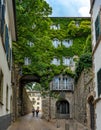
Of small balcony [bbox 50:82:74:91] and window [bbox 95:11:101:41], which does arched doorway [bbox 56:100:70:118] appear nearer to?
small balcony [bbox 50:82:74:91]

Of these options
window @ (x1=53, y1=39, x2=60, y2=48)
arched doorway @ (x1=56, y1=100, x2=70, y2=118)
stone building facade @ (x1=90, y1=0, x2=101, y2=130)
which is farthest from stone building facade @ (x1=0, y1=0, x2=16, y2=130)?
arched doorway @ (x1=56, y1=100, x2=70, y2=118)

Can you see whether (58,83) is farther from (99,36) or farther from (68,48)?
(99,36)

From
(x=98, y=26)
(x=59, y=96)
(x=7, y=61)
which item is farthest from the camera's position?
(x=59, y=96)

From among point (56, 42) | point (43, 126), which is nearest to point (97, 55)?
point (43, 126)

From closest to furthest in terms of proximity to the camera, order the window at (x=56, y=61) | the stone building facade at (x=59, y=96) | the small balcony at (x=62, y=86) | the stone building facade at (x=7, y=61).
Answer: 1. the stone building facade at (x=7, y=61)
2. the stone building facade at (x=59, y=96)
3. the small balcony at (x=62, y=86)
4. the window at (x=56, y=61)

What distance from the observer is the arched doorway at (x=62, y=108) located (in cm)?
4909

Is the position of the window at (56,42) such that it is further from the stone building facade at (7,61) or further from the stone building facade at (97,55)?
the stone building facade at (97,55)

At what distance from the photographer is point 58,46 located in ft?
165

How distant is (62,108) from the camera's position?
50219 mm

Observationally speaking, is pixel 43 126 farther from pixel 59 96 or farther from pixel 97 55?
pixel 59 96

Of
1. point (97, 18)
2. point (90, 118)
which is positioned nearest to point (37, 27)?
point (90, 118)

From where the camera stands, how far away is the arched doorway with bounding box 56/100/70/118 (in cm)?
4909

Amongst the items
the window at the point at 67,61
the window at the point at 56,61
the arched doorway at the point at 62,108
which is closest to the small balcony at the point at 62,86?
the arched doorway at the point at 62,108

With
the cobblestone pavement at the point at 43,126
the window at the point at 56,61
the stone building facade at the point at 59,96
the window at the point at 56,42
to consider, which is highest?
the window at the point at 56,42
